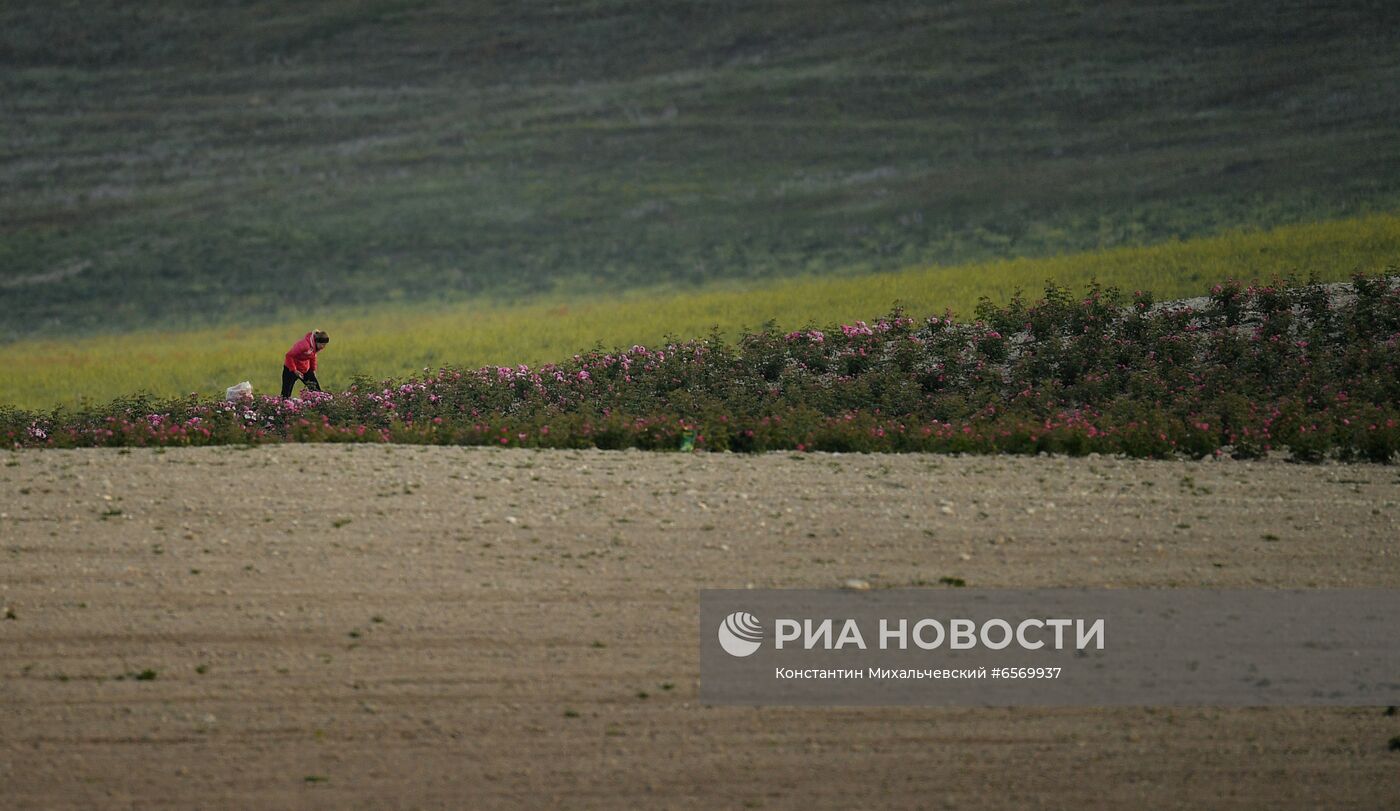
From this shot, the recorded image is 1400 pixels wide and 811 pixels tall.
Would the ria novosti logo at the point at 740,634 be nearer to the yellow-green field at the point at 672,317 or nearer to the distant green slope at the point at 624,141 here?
the yellow-green field at the point at 672,317

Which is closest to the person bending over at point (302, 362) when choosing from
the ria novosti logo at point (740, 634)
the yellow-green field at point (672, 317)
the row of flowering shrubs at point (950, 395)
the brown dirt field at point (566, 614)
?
the row of flowering shrubs at point (950, 395)

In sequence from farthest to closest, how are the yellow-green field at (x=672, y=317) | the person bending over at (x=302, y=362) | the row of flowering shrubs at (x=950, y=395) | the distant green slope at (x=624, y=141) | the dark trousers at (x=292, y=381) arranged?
the distant green slope at (x=624, y=141)
the yellow-green field at (x=672, y=317)
the person bending over at (x=302, y=362)
the dark trousers at (x=292, y=381)
the row of flowering shrubs at (x=950, y=395)

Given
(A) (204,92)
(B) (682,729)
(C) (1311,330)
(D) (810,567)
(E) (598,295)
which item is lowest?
(B) (682,729)

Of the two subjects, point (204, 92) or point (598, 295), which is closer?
point (598, 295)

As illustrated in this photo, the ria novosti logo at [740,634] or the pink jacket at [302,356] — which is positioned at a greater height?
the pink jacket at [302,356]

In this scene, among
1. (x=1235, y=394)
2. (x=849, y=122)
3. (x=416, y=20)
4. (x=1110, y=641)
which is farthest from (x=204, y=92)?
(x=1110, y=641)

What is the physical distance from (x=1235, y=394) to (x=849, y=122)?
4086 cm

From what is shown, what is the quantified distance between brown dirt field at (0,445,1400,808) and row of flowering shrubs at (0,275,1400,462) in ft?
2.55

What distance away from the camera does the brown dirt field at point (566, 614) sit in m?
6.69

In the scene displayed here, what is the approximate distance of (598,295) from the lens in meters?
40.2

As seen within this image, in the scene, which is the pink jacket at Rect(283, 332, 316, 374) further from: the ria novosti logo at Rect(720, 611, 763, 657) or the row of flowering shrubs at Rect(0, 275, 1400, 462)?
the ria novosti logo at Rect(720, 611, 763, 657)

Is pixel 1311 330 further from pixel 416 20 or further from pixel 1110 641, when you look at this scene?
pixel 416 20

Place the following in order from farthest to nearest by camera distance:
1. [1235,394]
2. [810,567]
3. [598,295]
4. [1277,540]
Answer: [598,295], [1235,394], [1277,540], [810,567]

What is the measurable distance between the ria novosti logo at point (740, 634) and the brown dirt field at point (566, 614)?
0.18 metres
